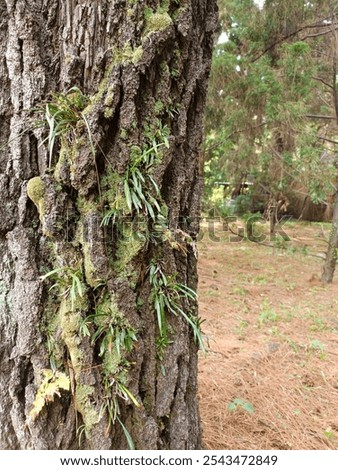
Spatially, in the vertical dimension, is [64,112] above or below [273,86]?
below

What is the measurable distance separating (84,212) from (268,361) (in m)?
2.22

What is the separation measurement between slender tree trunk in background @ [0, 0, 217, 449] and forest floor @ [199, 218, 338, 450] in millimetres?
861

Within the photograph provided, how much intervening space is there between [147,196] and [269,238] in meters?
7.85

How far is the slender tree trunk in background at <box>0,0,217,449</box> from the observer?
123 centimetres

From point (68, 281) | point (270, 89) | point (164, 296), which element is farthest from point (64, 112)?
point (270, 89)

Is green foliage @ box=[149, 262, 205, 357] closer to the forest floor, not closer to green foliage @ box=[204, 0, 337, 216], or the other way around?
the forest floor

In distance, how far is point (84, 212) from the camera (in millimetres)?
1273

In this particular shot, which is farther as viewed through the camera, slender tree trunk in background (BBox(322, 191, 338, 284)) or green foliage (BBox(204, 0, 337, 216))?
slender tree trunk in background (BBox(322, 191, 338, 284))

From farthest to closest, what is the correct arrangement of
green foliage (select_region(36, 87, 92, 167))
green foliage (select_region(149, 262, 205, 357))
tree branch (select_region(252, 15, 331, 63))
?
tree branch (select_region(252, 15, 331, 63)) < green foliage (select_region(149, 262, 205, 357)) < green foliage (select_region(36, 87, 92, 167))

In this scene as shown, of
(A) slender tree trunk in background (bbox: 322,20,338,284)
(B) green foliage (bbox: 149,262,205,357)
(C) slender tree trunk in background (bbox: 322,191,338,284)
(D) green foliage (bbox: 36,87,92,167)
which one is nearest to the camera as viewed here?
(D) green foliage (bbox: 36,87,92,167)

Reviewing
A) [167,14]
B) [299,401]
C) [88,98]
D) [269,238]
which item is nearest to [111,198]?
[88,98]

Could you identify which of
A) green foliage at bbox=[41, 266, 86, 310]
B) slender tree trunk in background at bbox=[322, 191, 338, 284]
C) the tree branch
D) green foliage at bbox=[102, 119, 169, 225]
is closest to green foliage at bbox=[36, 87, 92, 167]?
green foliage at bbox=[102, 119, 169, 225]

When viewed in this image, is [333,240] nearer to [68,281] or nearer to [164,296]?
[164,296]

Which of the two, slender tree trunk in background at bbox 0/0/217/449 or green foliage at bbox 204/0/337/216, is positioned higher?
green foliage at bbox 204/0/337/216
